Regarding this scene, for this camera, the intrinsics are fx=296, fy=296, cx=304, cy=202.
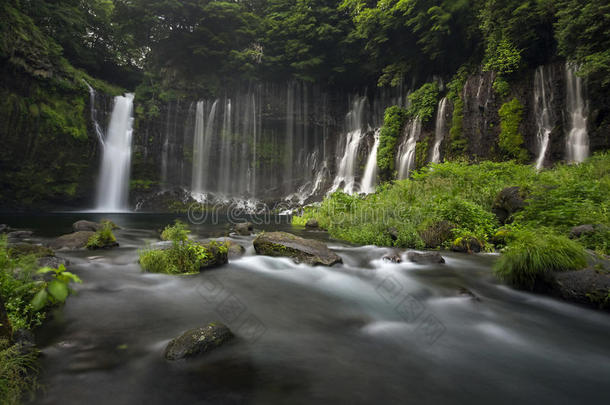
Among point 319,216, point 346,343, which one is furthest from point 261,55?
point 346,343

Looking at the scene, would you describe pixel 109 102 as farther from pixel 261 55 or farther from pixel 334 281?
pixel 334 281

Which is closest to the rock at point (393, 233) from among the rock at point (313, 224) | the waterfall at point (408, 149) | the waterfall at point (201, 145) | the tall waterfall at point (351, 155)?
the rock at point (313, 224)

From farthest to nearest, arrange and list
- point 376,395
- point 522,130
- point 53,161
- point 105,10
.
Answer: point 105,10, point 53,161, point 522,130, point 376,395

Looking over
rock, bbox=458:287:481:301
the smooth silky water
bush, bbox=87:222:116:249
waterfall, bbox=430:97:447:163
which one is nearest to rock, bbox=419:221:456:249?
the smooth silky water

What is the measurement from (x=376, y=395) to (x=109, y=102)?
3045 centimetres

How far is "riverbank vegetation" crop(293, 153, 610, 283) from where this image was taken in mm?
4711

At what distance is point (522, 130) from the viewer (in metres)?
15.4

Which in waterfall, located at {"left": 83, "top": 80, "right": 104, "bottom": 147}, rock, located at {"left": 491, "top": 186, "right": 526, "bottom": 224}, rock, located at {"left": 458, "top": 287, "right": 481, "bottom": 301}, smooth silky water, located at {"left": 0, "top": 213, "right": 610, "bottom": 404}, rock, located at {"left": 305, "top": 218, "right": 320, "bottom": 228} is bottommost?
smooth silky water, located at {"left": 0, "top": 213, "right": 610, "bottom": 404}

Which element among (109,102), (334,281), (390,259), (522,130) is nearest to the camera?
(334,281)

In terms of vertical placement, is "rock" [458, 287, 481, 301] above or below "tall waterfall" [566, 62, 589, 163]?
below

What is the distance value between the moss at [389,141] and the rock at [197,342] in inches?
771

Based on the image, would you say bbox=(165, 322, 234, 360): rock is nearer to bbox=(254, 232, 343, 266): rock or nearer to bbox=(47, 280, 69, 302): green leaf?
bbox=(47, 280, 69, 302): green leaf

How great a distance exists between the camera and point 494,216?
8.23 meters

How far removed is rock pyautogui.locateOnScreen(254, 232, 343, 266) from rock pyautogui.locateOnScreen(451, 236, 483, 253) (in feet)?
10.1
